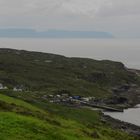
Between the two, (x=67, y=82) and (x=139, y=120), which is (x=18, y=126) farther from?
(x=67, y=82)

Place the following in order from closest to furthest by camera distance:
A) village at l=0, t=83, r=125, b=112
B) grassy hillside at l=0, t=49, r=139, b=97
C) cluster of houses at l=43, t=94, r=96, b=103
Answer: village at l=0, t=83, r=125, b=112 < cluster of houses at l=43, t=94, r=96, b=103 < grassy hillside at l=0, t=49, r=139, b=97

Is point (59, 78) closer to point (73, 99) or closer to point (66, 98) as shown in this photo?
point (73, 99)

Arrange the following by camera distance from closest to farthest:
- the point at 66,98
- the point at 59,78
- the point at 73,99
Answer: the point at 66,98, the point at 73,99, the point at 59,78

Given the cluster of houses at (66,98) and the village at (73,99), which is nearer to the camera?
the village at (73,99)

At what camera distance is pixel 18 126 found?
107 feet

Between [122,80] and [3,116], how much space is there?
505 feet

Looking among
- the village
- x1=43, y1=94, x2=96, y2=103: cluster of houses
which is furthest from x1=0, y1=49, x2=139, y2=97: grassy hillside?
x1=43, y1=94, x2=96, y2=103: cluster of houses

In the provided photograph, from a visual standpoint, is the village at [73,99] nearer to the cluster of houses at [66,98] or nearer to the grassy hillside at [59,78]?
the cluster of houses at [66,98]

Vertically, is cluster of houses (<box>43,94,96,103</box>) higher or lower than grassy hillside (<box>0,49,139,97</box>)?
lower

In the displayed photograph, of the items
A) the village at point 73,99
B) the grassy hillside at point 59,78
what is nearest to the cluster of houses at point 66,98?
the village at point 73,99

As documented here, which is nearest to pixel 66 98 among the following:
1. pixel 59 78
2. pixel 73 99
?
pixel 73 99

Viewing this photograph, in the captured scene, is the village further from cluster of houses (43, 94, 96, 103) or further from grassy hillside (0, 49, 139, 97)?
grassy hillside (0, 49, 139, 97)

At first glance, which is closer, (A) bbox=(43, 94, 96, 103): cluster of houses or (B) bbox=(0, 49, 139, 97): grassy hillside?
(A) bbox=(43, 94, 96, 103): cluster of houses

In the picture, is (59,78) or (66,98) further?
(59,78)
